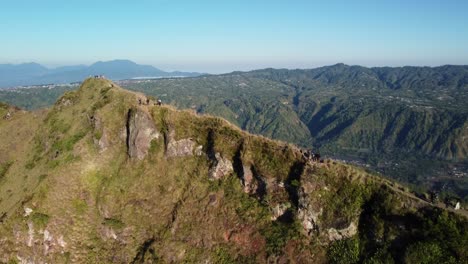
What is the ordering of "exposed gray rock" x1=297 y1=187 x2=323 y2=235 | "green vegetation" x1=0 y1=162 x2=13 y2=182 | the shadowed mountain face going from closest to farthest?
the shadowed mountain face < "exposed gray rock" x1=297 y1=187 x2=323 y2=235 < "green vegetation" x1=0 y1=162 x2=13 y2=182

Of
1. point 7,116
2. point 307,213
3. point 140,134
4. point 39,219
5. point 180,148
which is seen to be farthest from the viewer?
point 7,116

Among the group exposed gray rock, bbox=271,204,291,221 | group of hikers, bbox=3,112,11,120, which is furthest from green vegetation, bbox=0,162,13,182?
exposed gray rock, bbox=271,204,291,221

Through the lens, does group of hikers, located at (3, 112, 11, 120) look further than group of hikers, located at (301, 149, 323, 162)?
Yes

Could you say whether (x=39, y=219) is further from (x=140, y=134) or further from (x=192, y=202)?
(x=192, y=202)

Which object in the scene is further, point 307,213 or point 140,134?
point 140,134

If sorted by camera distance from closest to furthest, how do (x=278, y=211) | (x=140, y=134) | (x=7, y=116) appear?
(x=278, y=211) < (x=140, y=134) < (x=7, y=116)

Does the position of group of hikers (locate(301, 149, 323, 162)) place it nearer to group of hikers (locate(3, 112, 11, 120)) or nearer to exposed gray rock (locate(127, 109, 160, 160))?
exposed gray rock (locate(127, 109, 160, 160))

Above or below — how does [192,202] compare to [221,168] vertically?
below

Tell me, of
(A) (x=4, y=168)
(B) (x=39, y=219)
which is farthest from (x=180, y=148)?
(A) (x=4, y=168)
